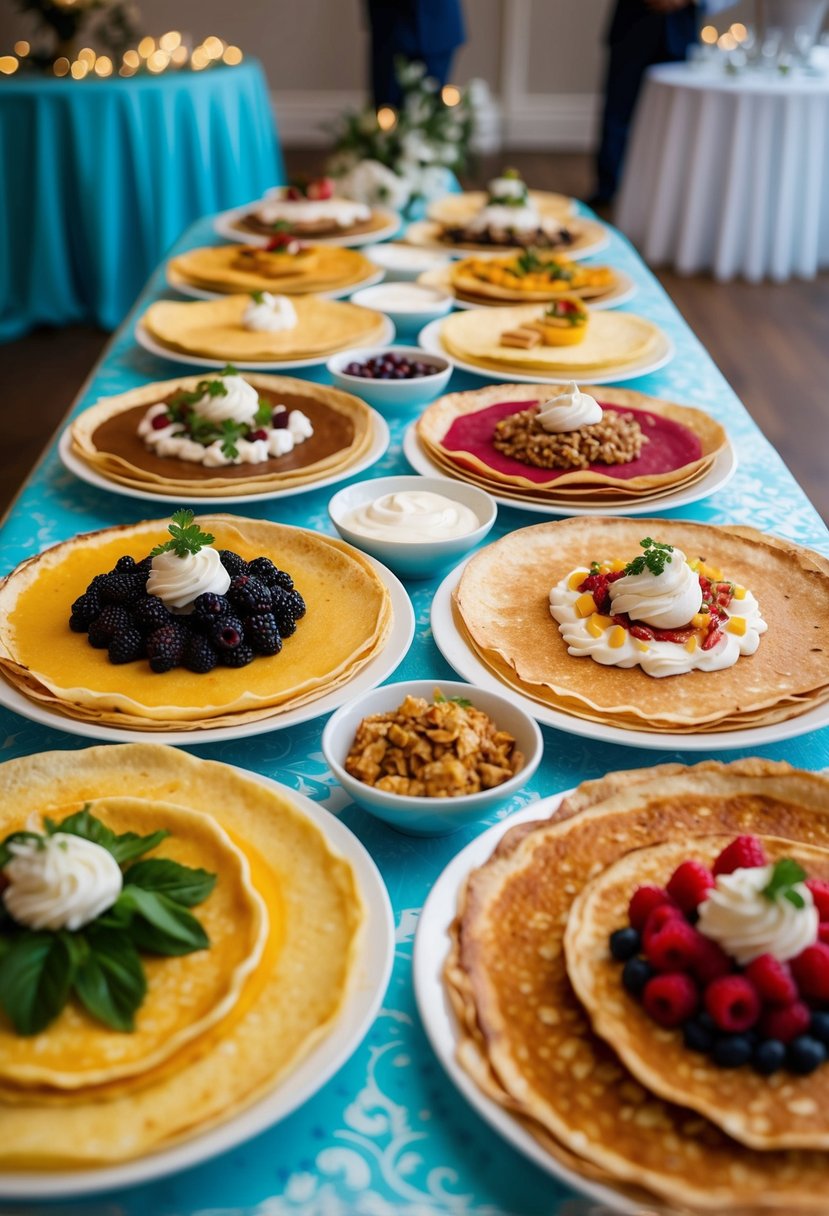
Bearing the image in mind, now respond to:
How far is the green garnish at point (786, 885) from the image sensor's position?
41.0 inches

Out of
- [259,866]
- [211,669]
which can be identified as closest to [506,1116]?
[259,866]

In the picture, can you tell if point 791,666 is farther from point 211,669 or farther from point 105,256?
point 105,256

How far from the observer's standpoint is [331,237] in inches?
158

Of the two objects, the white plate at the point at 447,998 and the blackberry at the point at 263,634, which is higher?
the blackberry at the point at 263,634

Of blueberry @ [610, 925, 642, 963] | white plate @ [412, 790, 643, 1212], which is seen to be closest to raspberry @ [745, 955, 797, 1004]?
blueberry @ [610, 925, 642, 963]

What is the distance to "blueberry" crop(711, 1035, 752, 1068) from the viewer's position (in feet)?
3.30

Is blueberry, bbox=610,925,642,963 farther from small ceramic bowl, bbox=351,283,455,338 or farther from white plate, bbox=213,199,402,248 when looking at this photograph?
white plate, bbox=213,199,402,248

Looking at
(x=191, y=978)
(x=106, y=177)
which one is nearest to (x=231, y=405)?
(x=191, y=978)

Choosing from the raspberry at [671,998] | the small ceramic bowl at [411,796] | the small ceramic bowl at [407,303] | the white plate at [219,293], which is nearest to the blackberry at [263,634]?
the small ceramic bowl at [411,796]

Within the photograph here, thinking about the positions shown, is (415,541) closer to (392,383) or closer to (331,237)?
(392,383)

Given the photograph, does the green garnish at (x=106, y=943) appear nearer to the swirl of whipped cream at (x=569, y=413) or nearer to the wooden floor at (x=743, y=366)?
the swirl of whipped cream at (x=569, y=413)

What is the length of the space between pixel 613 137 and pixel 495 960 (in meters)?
9.21

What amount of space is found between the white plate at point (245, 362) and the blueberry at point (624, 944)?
2.06 metres

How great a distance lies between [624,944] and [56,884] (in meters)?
0.59
